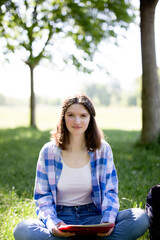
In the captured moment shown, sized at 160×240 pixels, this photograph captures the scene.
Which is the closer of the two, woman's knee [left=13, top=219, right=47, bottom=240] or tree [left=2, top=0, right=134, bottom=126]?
woman's knee [left=13, top=219, right=47, bottom=240]

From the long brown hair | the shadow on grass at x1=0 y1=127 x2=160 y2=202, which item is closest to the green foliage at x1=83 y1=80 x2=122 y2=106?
the shadow on grass at x1=0 y1=127 x2=160 y2=202

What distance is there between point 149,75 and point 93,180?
4880 mm

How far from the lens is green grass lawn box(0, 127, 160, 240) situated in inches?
125

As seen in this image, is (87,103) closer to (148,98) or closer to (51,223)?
(51,223)

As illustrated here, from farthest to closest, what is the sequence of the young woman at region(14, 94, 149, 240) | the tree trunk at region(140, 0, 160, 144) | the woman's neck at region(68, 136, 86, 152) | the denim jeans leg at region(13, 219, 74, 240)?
the tree trunk at region(140, 0, 160, 144)
the woman's neck at region(68, 136, 86, 152)
the young woman at region(14, 94, 149, 240)
the denim jeans leg at region(13, 219, 74, 240)

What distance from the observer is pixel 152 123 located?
6.75 meters

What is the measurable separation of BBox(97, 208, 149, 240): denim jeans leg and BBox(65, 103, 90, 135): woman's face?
0.89 meters

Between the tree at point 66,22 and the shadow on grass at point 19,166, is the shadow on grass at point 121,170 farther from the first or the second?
the tree at point 66,22

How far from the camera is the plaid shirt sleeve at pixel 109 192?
2.30 metres

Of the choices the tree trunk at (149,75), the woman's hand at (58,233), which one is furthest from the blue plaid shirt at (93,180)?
the tree trunk at (149,75)

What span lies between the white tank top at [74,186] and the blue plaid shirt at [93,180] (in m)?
0.05

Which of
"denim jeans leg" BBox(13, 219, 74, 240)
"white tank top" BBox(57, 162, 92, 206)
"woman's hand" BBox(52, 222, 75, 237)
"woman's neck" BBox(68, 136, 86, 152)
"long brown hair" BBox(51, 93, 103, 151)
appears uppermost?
"long brown hair" BBox(51, 93, 103, 151)

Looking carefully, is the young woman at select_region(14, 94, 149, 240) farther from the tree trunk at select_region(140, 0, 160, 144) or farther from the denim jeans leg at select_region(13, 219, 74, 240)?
the tree trunk at select_region(140, 0, 160, 144)

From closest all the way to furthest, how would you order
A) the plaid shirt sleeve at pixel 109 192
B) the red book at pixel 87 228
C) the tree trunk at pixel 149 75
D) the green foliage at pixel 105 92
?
the red book at pixel 87 228, the plaid shirt sleeve at pixel 109 192, the tree trunk at pixel 149 75, the green foliage at pixel 105 92
